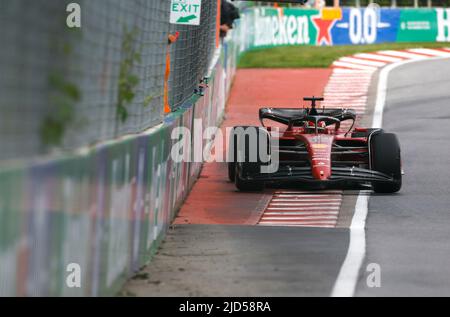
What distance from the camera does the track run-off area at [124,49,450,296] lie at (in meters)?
8.84

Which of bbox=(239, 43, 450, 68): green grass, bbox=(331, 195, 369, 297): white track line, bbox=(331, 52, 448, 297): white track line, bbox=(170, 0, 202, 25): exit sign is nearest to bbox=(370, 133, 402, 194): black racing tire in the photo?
bbox=(331, 52, 448, 297): white track line

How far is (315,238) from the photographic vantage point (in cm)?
1157

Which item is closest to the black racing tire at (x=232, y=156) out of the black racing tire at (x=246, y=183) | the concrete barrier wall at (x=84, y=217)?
the black racing tire at (x=246, y=183)

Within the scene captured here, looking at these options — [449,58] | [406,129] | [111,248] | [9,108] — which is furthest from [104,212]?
[449,58]

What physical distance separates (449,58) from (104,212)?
28.1 metres

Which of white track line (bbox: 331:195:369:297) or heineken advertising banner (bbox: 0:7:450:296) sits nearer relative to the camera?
heineken advertising banner (bbox: 0:7:450:296)

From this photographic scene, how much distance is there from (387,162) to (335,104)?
38.1ft

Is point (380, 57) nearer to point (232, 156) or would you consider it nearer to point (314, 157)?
point (232, 156)

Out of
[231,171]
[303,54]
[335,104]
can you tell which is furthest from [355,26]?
[231,171]

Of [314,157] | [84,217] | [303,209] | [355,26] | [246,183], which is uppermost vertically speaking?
[355,26]

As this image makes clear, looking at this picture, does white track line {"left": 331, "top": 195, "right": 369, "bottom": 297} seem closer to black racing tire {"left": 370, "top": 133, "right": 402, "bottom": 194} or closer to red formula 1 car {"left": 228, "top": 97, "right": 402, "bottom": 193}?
red formula 1 car {"left": 228, "top": 97, "right": 402, "bottom": 193}

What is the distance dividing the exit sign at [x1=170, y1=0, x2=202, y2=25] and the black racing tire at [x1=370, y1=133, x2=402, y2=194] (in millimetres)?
2661

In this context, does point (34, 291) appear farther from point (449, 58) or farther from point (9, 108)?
point (449, 58)

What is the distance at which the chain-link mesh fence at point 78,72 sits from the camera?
593 centimetres
